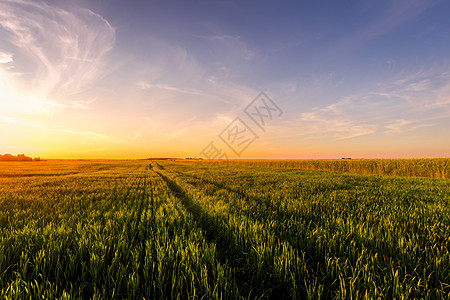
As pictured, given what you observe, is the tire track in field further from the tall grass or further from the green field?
the tall grass

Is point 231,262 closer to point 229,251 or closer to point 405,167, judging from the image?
point 229,251

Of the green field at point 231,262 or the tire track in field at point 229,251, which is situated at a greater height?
the green field at point 231,262

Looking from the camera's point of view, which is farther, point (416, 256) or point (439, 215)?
point (439, 215)

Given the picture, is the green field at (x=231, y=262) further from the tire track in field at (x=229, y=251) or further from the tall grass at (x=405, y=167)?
the tall grass at (x=405, y=167)

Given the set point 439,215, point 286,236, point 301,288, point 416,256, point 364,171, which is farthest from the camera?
point 364,171

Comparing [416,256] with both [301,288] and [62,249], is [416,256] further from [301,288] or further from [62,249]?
[62,249]

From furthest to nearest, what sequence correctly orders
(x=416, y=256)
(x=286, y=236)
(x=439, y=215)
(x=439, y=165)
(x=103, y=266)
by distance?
(x=439, y=165) → (x=439, y=215) → (x=286, y=236) → (x=416, y=256) → (x=103, y=266)

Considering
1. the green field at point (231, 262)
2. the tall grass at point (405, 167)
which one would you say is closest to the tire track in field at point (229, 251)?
the green field at point (231, 262)

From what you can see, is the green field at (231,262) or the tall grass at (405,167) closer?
the green field at (231,262)

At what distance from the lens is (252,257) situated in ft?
8.63

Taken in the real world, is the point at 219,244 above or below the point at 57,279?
below

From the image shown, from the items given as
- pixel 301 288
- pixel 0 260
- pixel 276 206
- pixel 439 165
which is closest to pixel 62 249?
pixel 0 260

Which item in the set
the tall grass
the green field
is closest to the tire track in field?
the green field

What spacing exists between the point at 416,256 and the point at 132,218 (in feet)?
18.0
